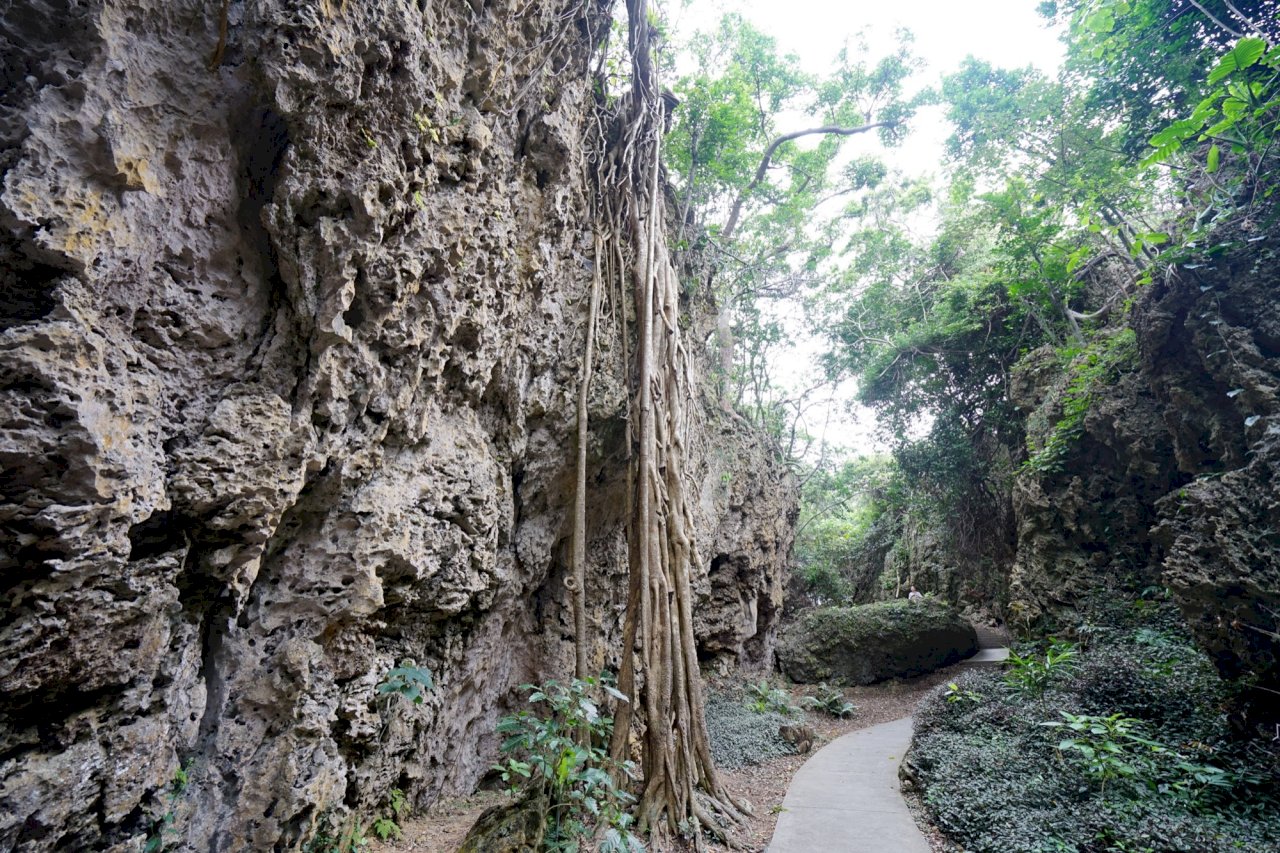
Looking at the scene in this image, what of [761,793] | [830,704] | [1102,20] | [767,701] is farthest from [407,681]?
[830,704]

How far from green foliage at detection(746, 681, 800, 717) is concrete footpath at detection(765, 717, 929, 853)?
3.10ft

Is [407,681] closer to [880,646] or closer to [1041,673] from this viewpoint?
[1041,673]

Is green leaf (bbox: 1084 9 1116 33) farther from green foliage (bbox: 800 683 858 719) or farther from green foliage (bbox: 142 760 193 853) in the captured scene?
green foliage (bbox: 800 683 858 719)

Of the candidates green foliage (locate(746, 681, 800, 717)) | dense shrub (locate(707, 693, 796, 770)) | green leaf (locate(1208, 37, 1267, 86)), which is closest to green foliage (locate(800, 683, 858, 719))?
green foliage (locate(746, 681, 800, 717))

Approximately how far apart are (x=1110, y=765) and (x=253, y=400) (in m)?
5.67

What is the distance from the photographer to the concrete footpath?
3.79 meters

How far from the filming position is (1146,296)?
546 centimetres

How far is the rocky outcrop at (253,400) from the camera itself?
5.90 ft

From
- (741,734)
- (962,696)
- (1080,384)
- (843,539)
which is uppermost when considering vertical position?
(1080,384)

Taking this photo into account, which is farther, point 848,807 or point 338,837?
point 848,807

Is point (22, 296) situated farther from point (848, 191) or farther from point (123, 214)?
point (848, 191)

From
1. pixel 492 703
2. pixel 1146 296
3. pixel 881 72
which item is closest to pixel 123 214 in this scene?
pixel 492 703

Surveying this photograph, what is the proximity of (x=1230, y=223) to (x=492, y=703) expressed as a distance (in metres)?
7.41

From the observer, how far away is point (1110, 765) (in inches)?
153
